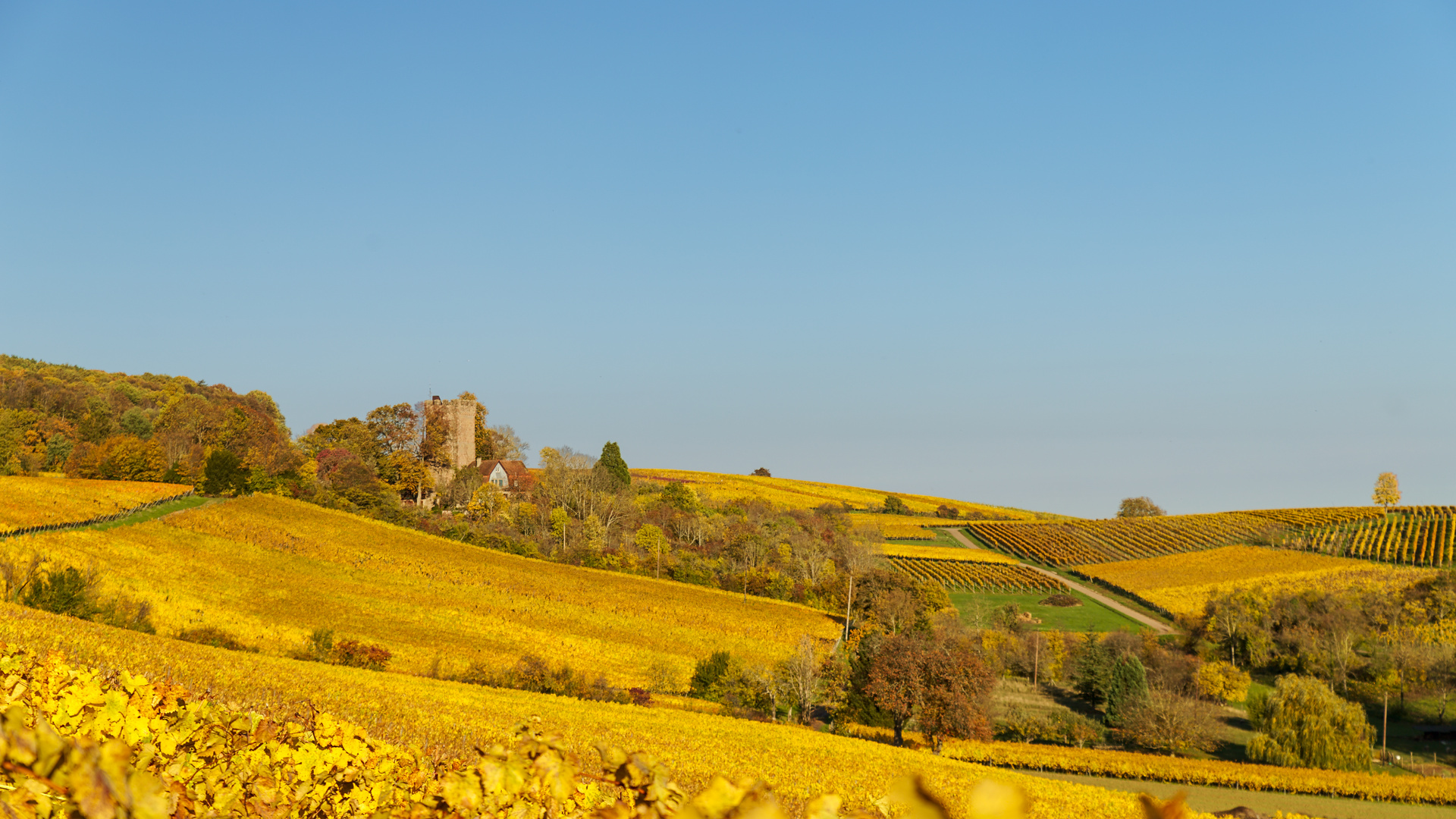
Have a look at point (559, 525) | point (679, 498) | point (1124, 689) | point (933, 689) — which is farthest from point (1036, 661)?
point (679, 498)

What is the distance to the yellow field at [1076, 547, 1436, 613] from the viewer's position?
6494 cm

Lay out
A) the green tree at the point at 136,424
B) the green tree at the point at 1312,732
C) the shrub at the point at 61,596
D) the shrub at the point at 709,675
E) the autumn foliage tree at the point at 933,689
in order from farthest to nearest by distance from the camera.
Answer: the green tree at the point at 136,424
the shrub at the point at 709,675
the green tree at the point at 1312,732
the autumn foliage tree at the point at 933,689
the shrub at the point at 61,596

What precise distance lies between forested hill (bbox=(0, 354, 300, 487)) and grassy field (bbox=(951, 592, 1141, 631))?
5298cm

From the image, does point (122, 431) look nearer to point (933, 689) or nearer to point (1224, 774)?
point (933, 689)

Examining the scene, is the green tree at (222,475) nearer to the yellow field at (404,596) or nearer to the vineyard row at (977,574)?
the yellow field at (404,596)

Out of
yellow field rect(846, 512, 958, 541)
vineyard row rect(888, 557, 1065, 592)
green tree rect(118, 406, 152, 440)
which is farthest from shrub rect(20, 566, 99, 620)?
yellow field rect(846, 512, 958, 541)

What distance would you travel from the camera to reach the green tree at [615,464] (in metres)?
81.8

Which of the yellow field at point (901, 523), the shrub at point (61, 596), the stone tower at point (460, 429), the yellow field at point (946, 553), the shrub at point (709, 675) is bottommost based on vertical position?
the shrub at point (709, 675)

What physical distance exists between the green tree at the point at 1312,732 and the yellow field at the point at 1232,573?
30.6m

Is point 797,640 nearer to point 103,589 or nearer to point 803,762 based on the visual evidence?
point 803,762

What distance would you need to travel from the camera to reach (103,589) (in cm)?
3447

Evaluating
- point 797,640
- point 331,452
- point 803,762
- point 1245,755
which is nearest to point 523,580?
point 797,640

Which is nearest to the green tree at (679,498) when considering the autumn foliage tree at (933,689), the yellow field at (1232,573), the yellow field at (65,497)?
the yellow field at (1232,573)

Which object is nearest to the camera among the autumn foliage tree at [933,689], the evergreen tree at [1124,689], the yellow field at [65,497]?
the autumn foliage tree at [933,689]
